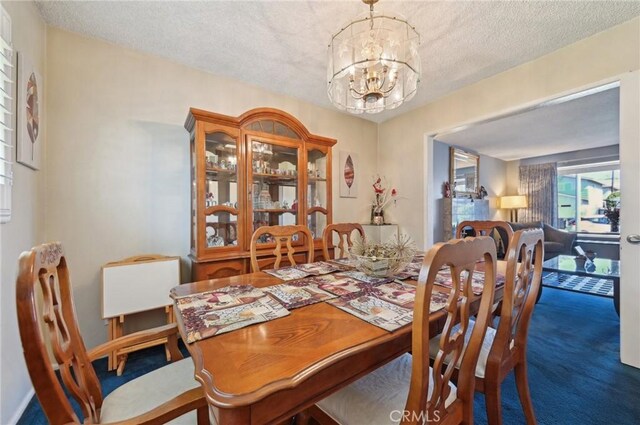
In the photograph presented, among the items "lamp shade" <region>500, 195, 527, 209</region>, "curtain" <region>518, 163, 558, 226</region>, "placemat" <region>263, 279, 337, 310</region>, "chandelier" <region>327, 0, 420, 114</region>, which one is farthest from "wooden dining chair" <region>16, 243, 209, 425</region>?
"curtain" <region>518, 163, 558, 226</region>

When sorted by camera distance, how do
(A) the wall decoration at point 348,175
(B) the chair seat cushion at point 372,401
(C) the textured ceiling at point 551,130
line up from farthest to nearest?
(A) the wall decoration at point 348,175, (C) the textured ceiling at point 551,130, (B) the chair seat cushion at point 372,401

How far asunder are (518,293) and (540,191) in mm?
6029

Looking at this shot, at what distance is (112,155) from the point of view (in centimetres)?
206

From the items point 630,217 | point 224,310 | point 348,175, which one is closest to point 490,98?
point 630,217

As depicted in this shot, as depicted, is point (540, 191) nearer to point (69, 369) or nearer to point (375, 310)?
point (375, 310)

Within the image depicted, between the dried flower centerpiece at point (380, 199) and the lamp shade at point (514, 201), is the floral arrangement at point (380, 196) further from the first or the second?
the lamp shade at point (514, 201)

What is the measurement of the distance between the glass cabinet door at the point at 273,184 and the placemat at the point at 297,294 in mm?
1213

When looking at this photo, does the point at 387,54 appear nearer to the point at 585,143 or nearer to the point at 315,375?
the point at 315,375

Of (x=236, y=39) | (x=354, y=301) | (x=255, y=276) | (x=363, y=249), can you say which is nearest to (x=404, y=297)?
(x=354, y=301)

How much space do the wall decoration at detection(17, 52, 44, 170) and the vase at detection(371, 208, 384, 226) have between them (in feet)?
10.9

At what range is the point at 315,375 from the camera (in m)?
0.69

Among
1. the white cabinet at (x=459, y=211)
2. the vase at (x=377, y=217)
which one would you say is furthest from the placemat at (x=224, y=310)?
the white cabinet at (x=459, y=211)

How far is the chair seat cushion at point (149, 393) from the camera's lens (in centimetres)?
86

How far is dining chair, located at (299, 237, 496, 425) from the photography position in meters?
0.65
